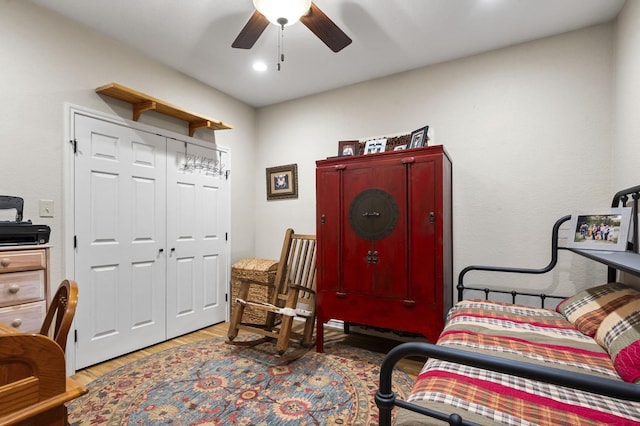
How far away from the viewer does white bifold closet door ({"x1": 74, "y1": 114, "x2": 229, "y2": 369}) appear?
251 cm

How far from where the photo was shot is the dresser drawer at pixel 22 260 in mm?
1707

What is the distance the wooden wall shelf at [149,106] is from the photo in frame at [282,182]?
2.86ft

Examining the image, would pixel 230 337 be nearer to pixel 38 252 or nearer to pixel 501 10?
pixel 38 252

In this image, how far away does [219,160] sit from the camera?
3645mm

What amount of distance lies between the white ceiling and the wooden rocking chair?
5.62 feet

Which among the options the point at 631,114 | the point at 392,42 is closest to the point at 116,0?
the point at 392,42

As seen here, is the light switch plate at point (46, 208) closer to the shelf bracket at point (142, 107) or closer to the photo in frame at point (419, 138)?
the shelf bracket at point (142, 107)

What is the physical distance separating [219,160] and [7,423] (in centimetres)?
324

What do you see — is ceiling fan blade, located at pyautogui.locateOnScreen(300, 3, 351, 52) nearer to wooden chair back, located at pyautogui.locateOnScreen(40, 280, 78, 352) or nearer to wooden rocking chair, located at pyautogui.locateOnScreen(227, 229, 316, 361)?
wooden rocking chair, located at pyautogui.locateOnScreen(227, 229, 316, 361)

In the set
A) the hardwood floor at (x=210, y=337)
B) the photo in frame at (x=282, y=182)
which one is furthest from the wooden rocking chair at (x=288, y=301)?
the photo in frame at (x=282, y=182)

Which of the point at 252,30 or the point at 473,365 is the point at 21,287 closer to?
the point at 252,30

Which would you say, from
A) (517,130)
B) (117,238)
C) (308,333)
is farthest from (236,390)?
(517,130)

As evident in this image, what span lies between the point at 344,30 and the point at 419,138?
107cm

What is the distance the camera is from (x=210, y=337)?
3174mm
